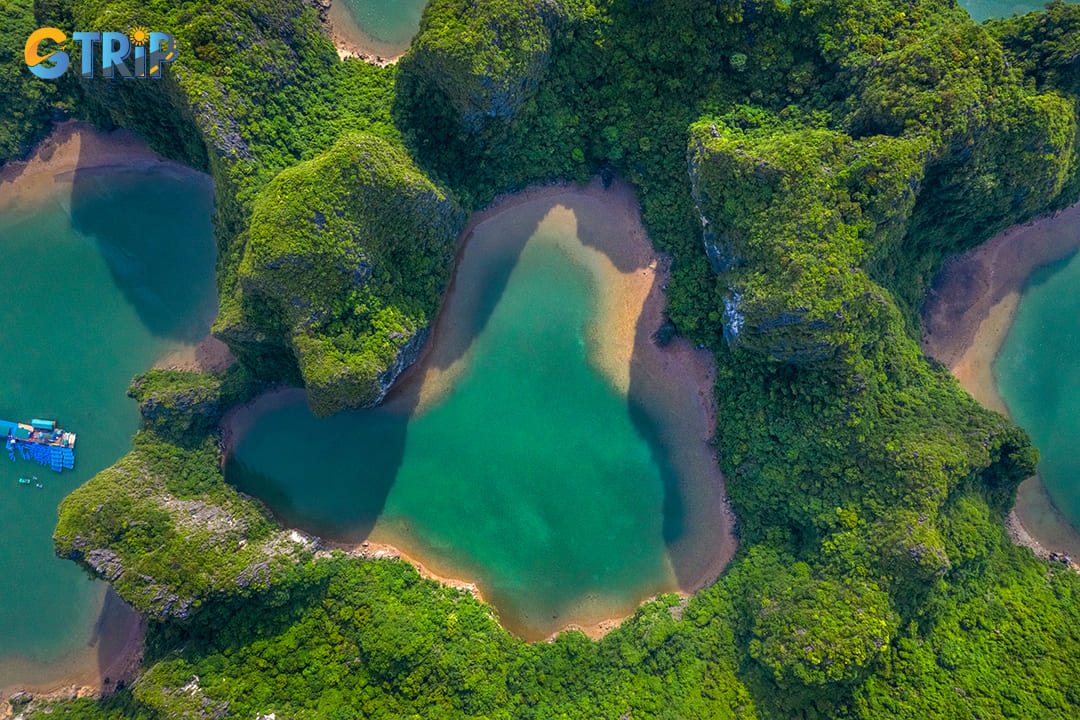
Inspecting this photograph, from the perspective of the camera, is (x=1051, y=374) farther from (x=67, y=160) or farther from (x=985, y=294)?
(x=67, y=160)

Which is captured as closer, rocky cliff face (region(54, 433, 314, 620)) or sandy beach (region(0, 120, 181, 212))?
rocky cliff face (region(54, 433, 314, 620))

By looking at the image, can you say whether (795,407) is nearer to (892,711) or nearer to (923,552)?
(923,552)

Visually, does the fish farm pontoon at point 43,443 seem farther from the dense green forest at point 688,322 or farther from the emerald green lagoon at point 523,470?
the emerald green lagoon at point 523,470

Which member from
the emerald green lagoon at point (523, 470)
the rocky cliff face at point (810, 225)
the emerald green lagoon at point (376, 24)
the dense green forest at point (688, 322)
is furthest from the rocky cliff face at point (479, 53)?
the emerald green lagoon at point (523, 470)

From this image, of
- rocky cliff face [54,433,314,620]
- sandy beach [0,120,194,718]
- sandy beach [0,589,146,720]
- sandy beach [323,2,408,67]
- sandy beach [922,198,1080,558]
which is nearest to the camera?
rocky cliff face [54,433,314,620]

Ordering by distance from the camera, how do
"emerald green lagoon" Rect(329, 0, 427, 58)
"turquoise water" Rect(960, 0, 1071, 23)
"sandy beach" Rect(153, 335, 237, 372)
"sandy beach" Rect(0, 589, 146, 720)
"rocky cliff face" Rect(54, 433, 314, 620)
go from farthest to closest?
"turquoise water" Rect(960, 0, 1071, 23) → "emerald green lagoon" Rect(329, 0, 427, 58) → "sandy beach" Rect(153, 335, 237, 372) → "sandy beach" Rect(0, 589, 146, 720) → "rocky cliff face" Rect(54, 433, 314, 620)

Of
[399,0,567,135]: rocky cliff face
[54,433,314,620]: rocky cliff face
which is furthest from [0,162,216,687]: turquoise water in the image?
[399,0,567,135]: rocky cliff face

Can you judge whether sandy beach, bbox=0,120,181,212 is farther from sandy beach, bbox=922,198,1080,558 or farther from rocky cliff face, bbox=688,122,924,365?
sandy beach, bbox=922,198,1080,558
